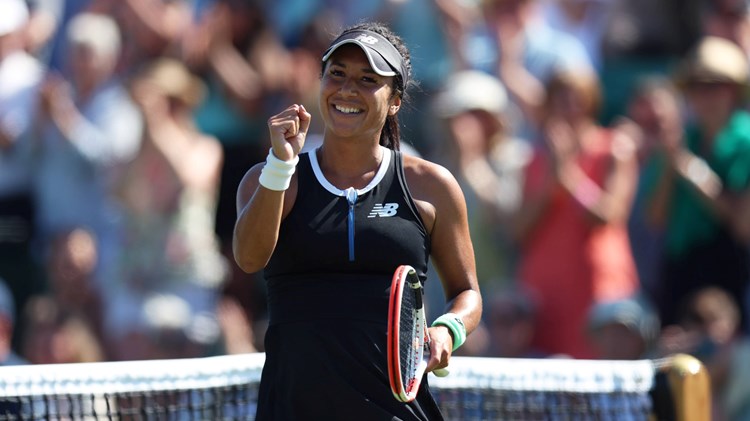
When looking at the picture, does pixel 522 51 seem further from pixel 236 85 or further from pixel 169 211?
pixel 169 211

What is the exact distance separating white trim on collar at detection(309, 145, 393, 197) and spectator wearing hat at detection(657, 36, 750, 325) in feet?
14.5

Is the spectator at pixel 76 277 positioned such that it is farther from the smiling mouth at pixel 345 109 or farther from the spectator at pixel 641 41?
the smiling mouth at pixel 345 109

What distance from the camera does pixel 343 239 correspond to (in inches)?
167

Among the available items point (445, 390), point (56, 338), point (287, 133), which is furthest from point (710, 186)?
point (287, 133)

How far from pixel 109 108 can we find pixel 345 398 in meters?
6.28

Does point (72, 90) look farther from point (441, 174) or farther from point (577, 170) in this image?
point (441, 174)

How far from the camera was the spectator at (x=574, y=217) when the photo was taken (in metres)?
8.67

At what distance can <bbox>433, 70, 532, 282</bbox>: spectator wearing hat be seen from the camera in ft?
29.6

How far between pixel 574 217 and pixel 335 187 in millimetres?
4590

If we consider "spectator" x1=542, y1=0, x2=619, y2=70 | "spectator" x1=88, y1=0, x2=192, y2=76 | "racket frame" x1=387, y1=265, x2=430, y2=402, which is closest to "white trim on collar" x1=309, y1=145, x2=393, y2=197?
"racket frame" x1=387, y1=265, x2=430, y2=402

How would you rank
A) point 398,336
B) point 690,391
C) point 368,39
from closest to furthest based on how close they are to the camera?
point 398,336 → point 368,39 → point 690,391

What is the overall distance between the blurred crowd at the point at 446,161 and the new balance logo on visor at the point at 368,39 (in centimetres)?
422

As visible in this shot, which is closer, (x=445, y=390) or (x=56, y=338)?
(x=445, y=390)

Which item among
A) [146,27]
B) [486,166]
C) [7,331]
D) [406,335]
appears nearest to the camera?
[406,335]
